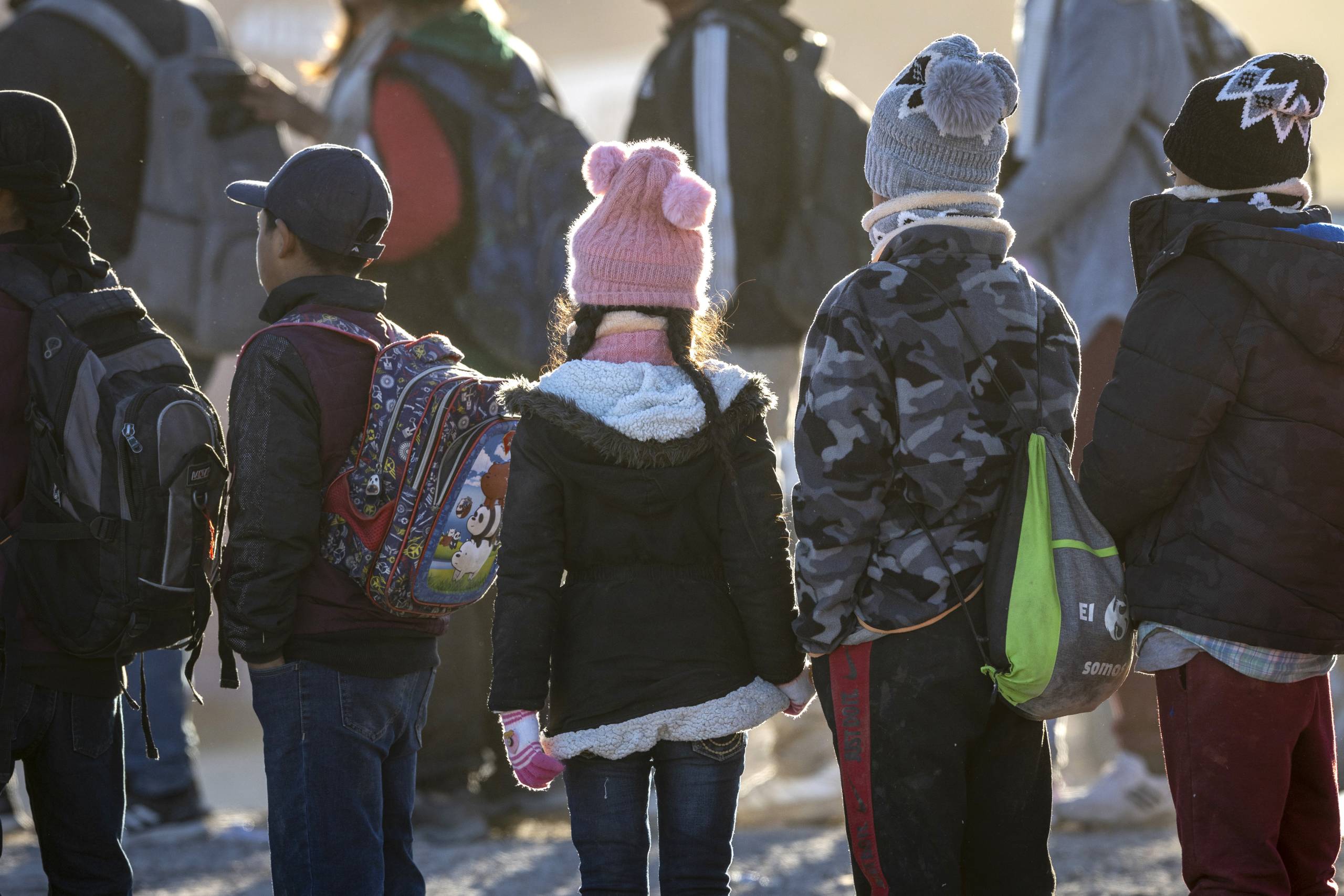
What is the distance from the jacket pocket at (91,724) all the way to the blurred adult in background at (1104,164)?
10.3ft

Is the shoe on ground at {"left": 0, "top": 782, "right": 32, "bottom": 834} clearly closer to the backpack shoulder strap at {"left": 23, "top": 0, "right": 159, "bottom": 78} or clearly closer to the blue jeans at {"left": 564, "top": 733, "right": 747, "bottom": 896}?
the backpack shoulder strap at {"left": 23, "top": 0, "right": 159, "bottom": 78}

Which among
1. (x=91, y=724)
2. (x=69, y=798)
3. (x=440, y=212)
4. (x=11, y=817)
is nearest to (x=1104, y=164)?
(x=440, y=212)

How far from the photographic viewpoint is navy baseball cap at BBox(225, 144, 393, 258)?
3.33m

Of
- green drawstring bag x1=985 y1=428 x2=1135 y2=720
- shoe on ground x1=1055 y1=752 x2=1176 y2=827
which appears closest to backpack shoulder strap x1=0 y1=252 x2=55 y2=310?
green drawstring bag x1=985 y1=428 x2=1135 y2=720

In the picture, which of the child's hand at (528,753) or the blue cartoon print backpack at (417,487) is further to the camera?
the blue cartoon print backpack at (417,487)

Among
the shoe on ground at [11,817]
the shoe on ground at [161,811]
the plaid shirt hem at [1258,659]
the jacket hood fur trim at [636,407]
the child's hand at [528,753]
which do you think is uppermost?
the jacket hood fur trim at [636,407]

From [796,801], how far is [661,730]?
2.76 m

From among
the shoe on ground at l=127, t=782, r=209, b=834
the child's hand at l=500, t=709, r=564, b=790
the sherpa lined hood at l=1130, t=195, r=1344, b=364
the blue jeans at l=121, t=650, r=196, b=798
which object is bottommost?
the shoe on ground at l=127, t=782, r=209, b=834

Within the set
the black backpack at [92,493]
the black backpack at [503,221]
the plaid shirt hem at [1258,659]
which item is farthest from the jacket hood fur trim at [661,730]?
the black backpack at [503,221]

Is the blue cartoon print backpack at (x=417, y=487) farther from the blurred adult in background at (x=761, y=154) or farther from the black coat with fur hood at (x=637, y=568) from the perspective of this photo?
the blurred adult in background at (x=761, y=154)

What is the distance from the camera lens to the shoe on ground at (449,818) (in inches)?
200

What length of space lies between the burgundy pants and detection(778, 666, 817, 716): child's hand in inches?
26.0

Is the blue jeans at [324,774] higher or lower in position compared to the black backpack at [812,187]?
lower

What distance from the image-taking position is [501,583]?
2.98 metres
